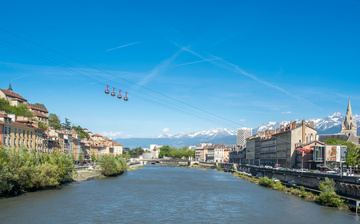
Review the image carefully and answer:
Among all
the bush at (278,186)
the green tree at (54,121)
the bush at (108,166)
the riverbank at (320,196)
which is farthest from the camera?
the green tree at (54,121)

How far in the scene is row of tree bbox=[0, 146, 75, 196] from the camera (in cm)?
4769

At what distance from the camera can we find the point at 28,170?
53406 mm

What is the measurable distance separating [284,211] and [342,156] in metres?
37.5

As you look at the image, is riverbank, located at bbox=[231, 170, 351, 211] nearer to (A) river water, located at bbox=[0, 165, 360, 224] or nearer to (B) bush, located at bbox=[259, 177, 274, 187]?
(B) bush, located at bbox=[259, 177, 274, 187]

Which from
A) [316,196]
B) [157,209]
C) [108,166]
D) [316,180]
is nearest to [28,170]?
[157,209]

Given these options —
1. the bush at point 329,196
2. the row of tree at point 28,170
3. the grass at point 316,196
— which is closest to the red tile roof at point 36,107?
the row of tree at point 28,170

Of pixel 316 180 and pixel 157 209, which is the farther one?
pixel 316 180

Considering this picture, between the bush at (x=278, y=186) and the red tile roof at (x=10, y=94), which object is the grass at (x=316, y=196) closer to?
the bush at (x=278, y=186)

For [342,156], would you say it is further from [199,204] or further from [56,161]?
[56,161]

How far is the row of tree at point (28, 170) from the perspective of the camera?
156ft

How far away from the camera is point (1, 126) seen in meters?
66.8

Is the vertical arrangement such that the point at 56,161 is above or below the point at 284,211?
above

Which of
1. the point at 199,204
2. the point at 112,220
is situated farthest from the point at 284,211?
the point at 112,220

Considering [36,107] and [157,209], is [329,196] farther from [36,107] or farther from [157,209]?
[36,107]
